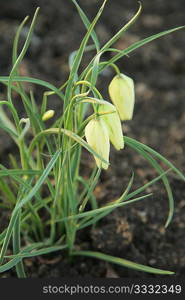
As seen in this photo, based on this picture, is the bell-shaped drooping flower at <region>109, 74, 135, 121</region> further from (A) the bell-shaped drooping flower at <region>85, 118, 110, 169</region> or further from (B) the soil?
(B) the soil

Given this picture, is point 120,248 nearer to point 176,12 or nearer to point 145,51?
point 145,51

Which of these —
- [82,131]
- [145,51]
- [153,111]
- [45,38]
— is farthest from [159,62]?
[82,131]

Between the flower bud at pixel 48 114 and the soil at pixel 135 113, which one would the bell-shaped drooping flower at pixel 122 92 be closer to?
the flower bud at pixel 48 114

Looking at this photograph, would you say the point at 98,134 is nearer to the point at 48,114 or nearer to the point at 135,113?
the point at 48,114

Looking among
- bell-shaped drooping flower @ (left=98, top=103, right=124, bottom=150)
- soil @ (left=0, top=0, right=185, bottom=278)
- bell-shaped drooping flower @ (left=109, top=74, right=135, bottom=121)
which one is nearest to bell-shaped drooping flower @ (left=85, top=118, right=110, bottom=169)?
bell-shaped drooping flower @ (left=98, top=103, right=124, bottom=150)

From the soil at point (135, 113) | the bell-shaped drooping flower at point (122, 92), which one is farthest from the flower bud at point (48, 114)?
the soil at point (135, 113)

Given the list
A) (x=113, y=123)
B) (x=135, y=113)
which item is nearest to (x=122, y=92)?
(x=113, y=123)
